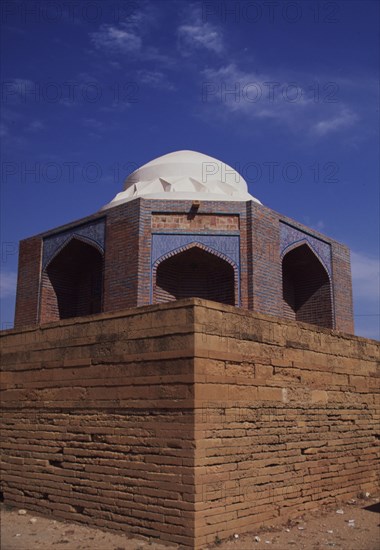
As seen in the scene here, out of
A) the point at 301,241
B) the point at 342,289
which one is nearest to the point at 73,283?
the point at 301,241

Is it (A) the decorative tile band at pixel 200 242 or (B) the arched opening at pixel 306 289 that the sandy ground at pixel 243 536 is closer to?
(A) the decorative tile band at pixel 200 242

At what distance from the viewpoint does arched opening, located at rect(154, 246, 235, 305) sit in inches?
449

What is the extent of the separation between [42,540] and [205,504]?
5.23ft

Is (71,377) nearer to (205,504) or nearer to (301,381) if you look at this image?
(205,504)

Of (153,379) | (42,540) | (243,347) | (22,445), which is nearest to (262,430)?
(243,347)

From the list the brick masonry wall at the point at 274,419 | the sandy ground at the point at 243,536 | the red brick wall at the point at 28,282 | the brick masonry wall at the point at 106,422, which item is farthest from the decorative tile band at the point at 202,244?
the sandy ground at the point at 243,536

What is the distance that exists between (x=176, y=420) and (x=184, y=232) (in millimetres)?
6289

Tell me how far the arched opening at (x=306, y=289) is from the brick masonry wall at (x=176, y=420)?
5508mm

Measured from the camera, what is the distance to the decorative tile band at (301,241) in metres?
12.0

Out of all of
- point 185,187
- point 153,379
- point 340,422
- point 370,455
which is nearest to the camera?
point 153,379

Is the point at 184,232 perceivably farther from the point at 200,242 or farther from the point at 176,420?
the point at 176,420

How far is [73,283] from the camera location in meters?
13.2

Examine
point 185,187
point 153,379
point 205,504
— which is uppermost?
point 185,187

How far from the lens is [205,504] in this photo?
5102mm
